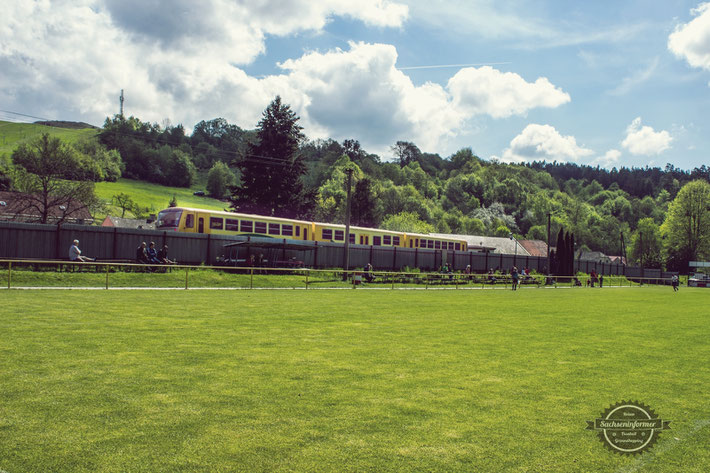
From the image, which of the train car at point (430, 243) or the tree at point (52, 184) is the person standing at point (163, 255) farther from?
the train car at point (430, 243)

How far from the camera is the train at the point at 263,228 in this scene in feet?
101

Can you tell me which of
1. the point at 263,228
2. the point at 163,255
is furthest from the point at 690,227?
the point at 163,255

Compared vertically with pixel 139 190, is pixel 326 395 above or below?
below

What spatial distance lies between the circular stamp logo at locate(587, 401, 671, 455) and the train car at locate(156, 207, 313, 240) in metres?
28.4

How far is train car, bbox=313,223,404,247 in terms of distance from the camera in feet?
123

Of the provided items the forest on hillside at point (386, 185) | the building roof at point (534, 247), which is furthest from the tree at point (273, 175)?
the building roof at point (534, 247)

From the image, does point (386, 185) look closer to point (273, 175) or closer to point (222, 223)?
point (273, 175)

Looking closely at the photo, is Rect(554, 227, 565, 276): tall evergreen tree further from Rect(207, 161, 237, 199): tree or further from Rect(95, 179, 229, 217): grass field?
Rect(207, 161, 237, 199): tree

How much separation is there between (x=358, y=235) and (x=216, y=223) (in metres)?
12.7

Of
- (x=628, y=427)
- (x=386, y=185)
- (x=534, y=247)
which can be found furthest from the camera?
(x=386, y=185)

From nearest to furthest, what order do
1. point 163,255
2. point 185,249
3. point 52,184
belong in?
point 163,255
point 185,249
point 52,184

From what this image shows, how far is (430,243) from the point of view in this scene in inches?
1821

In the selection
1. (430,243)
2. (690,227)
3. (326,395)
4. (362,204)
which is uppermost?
(362,204)

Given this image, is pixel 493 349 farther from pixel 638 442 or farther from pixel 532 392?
pixel 638 442
